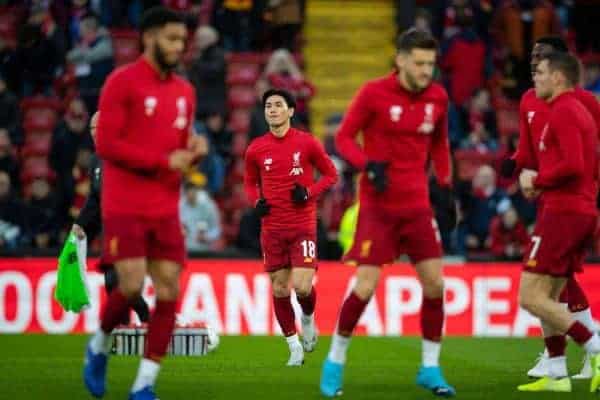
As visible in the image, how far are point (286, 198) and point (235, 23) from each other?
10.1 m

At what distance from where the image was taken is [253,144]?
15570mm

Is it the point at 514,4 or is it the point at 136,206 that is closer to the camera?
the point at 136,206

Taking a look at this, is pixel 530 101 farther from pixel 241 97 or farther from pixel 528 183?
pixel 241 97

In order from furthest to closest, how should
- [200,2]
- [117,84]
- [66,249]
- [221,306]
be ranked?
1. [200,2]
2. [221,306]
3. [66,249]
4. [117,84]

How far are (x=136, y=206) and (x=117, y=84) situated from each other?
32.9 inches

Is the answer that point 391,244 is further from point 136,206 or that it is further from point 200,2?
point 200,2

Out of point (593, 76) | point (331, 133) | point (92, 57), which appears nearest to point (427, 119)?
point (331, 133)

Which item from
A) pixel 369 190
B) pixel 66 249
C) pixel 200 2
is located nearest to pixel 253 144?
pixel 66 249

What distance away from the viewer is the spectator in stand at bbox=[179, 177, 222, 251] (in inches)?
860

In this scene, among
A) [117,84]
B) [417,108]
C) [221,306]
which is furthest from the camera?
[221,306]

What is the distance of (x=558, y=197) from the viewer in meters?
12.2

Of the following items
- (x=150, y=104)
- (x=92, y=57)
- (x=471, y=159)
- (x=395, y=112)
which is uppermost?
(x=92, y=57)

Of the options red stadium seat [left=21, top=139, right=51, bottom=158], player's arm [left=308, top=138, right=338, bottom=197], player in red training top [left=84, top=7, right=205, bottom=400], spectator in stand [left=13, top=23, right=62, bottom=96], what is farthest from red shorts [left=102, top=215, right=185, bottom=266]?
spectator in stand [left=13, top=23, right=62, bottom=96]

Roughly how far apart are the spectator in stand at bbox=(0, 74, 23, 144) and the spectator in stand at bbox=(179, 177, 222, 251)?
304 cm
